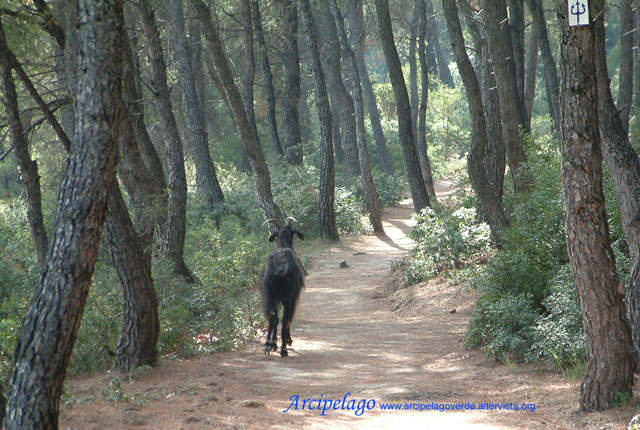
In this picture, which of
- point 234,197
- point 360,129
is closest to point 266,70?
point 234,197

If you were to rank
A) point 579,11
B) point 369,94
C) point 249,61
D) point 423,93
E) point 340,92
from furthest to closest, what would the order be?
point 369,94
point 423,93
point 340,92
point 249,61
point 579,11

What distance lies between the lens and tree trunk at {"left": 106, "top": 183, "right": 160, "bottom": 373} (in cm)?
710

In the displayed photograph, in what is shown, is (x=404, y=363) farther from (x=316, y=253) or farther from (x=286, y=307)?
(x=316, y=253)

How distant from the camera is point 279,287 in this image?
339 inches

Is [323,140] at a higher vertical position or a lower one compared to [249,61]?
lower

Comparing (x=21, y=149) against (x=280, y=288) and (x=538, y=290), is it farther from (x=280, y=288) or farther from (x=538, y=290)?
(x=538, y=290)

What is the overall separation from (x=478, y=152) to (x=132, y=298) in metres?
8.06

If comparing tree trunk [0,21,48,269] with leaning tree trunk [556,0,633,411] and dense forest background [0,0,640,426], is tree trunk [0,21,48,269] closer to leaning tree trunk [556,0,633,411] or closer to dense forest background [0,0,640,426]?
dense forest background [0,0,640,426]

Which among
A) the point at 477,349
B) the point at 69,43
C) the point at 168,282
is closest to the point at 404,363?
the point at 477,349

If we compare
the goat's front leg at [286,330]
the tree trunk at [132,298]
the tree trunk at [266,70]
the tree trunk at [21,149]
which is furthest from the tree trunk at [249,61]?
the tree trunk at [132,298]

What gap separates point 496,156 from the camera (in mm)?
14367

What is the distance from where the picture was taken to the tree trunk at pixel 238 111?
1323cm

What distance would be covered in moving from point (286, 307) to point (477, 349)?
2.71 m

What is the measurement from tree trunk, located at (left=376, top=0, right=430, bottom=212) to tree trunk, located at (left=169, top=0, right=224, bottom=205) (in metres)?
5.73
